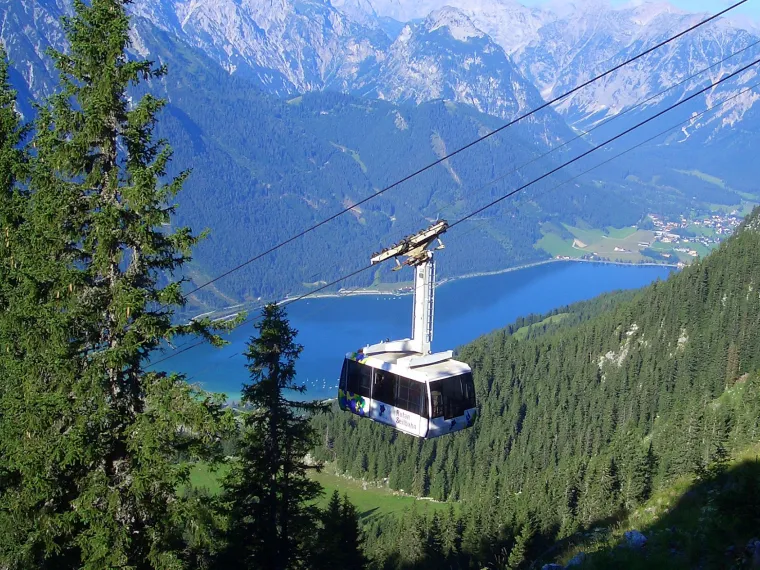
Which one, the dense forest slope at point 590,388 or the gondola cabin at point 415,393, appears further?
the dense forest slope at point 590,388

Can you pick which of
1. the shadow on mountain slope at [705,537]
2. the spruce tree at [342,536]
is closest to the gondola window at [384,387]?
the spruce tree at [342,536]

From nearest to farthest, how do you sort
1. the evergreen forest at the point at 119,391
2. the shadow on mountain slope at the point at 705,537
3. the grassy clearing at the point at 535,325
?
the shadow on mountain slope at the point at 705,537 < the evergreen forest at the point at 119,391 < the grassy clearing at the point at 535,325

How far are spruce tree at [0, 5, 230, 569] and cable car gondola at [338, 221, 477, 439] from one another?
730cm

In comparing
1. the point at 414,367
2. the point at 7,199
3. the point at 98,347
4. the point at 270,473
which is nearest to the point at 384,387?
the point at 414,367

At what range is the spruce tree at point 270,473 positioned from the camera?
16.0m

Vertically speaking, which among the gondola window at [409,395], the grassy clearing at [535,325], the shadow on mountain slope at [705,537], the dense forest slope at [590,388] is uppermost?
the grassy clearing at [535,325]

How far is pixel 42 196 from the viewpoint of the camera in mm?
11305

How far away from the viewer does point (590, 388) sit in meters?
98.9

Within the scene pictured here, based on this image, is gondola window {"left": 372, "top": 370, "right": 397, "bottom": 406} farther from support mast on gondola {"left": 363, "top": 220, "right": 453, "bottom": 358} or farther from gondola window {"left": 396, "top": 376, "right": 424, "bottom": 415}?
support mast on gondola {"left": 363, "top": 220, "right": 453, "bottom": 358}

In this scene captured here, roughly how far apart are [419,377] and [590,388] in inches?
3394

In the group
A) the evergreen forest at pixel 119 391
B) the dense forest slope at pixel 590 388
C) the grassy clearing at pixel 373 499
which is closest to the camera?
the evergreen forest at pixel 119 391

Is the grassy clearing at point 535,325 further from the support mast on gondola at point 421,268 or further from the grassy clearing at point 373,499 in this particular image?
the support mast on gondola at point 421,268

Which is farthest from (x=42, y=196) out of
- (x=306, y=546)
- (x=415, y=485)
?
(x=415, y=485)

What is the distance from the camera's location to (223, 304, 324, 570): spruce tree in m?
16.0
